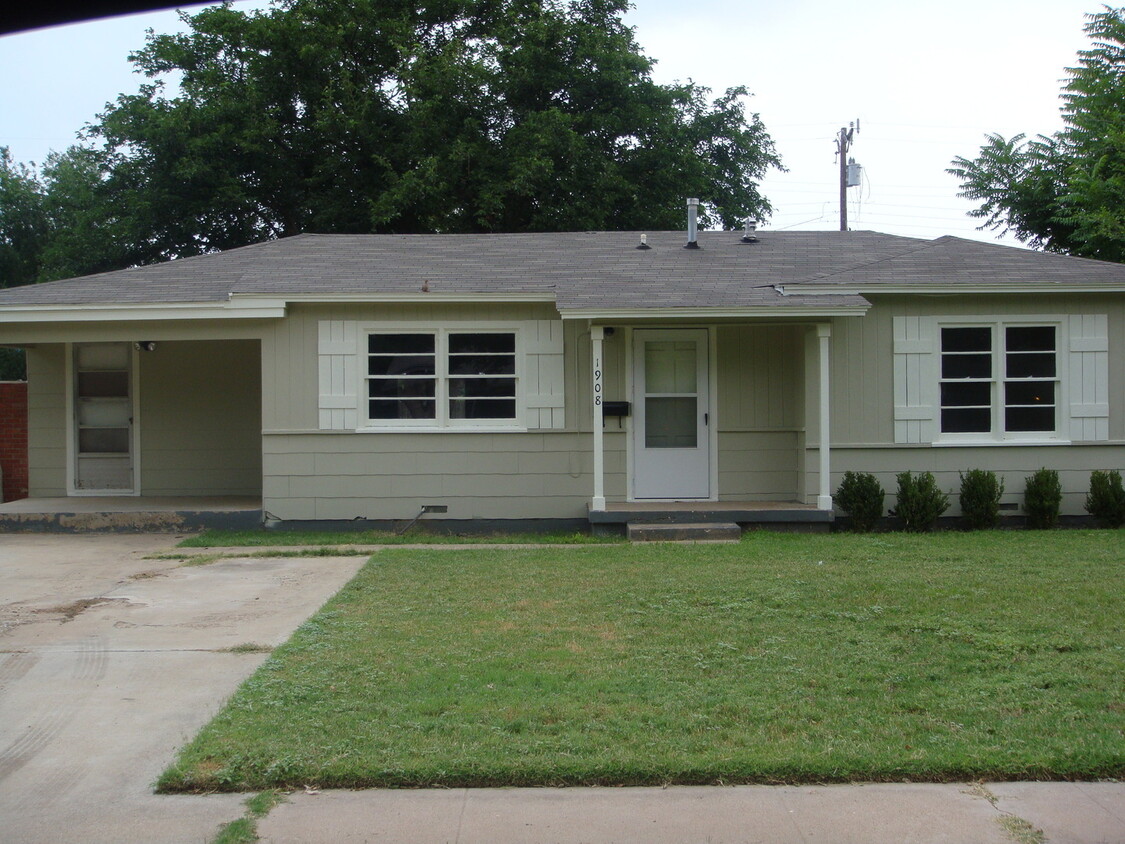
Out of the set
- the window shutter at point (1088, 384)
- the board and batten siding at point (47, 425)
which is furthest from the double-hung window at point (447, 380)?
the window shutter at point (1088, 384)

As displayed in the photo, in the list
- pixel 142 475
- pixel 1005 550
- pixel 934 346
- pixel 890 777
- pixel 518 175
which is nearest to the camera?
pixel 890 777

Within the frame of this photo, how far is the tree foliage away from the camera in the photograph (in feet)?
80.1

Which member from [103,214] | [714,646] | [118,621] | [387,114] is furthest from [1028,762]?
[103,214]

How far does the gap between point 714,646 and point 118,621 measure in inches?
173

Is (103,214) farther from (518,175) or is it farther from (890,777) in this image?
(890,777)

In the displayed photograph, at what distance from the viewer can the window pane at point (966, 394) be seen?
12.7 meters

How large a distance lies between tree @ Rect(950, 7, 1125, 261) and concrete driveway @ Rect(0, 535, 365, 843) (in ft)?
47.1

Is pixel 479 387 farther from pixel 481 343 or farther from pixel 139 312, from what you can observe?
pixel 139 312

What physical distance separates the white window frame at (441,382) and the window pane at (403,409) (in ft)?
0.20

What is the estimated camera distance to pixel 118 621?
7.88 meters

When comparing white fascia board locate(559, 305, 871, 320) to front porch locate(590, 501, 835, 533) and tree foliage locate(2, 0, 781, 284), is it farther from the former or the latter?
tree foliage locate(2, 0, 781, 284)

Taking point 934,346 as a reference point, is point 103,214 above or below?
above

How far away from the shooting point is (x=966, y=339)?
1270cm

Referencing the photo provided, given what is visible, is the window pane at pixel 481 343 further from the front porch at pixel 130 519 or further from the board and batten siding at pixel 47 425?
the board and batten siding at pixel 47 425
